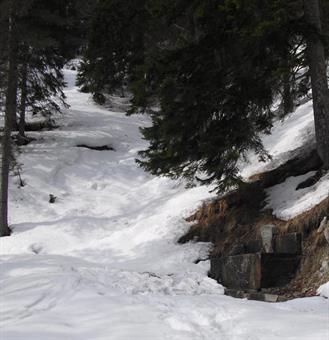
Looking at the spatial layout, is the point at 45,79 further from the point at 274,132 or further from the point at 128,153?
the point at 274,132

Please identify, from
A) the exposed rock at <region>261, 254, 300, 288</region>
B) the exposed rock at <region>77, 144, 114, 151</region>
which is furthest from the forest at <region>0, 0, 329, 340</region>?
the exposed rock at <region>77, 144, 114, 151</region>

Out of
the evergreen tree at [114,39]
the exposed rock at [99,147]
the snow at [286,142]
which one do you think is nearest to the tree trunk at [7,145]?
the evergreen tree at [114,39]

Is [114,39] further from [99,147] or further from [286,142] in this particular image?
[99,147]

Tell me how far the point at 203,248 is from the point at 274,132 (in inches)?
284

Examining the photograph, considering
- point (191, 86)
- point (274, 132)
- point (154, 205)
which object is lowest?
point (154, 205)

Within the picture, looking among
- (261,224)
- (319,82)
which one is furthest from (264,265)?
(319,82)

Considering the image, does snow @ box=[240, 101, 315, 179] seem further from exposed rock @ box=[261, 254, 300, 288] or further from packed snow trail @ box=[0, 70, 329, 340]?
exposed rock @ box=[261, 254, 300, 288]

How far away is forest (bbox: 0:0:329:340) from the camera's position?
7434 millimetres

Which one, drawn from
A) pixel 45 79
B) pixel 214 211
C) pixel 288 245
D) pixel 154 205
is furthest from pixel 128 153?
pixel 288 245

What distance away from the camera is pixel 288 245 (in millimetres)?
9875

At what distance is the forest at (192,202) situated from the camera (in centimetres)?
743

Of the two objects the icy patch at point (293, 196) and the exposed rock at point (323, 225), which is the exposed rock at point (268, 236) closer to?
the icy patch at point (293, 196)

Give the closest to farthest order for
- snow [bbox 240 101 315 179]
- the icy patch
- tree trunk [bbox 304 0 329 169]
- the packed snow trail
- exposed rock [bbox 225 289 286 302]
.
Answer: the packed snow trail < exposed rock [bbox 225 289 286 302] < the icy patch < tree trunk [bbox 304 0 329 169] < snow [bbox 240 101 315 179]

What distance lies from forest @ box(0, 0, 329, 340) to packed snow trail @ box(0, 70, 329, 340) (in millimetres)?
49
